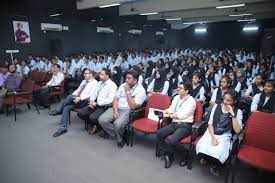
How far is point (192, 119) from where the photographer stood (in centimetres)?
314

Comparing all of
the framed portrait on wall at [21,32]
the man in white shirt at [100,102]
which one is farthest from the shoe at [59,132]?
the framed portrait on wall at [21,32]

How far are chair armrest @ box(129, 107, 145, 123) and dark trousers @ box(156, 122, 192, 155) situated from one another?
594 mm

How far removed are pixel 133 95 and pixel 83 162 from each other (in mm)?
1380

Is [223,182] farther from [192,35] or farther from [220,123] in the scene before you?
[192,35]

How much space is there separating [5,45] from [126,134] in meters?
6.92

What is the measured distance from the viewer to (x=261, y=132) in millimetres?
2654

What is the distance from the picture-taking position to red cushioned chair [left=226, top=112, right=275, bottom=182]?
2.44 metres

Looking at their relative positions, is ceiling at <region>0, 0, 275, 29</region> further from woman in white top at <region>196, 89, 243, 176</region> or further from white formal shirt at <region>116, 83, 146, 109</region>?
woman in white top at <region>196, 89, 243, 176</region>

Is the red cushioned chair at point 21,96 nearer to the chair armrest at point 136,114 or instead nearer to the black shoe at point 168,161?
the chair armrest at point 136,114

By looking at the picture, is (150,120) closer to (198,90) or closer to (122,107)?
(122,107)

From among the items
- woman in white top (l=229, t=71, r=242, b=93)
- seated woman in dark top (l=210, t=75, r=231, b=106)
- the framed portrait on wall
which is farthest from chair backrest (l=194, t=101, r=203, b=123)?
the framed portrait on wall

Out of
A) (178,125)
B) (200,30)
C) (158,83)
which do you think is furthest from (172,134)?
(200,30)

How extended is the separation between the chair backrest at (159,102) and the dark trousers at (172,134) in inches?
16.7

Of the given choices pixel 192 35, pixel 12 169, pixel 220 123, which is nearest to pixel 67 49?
pixel 12 169
